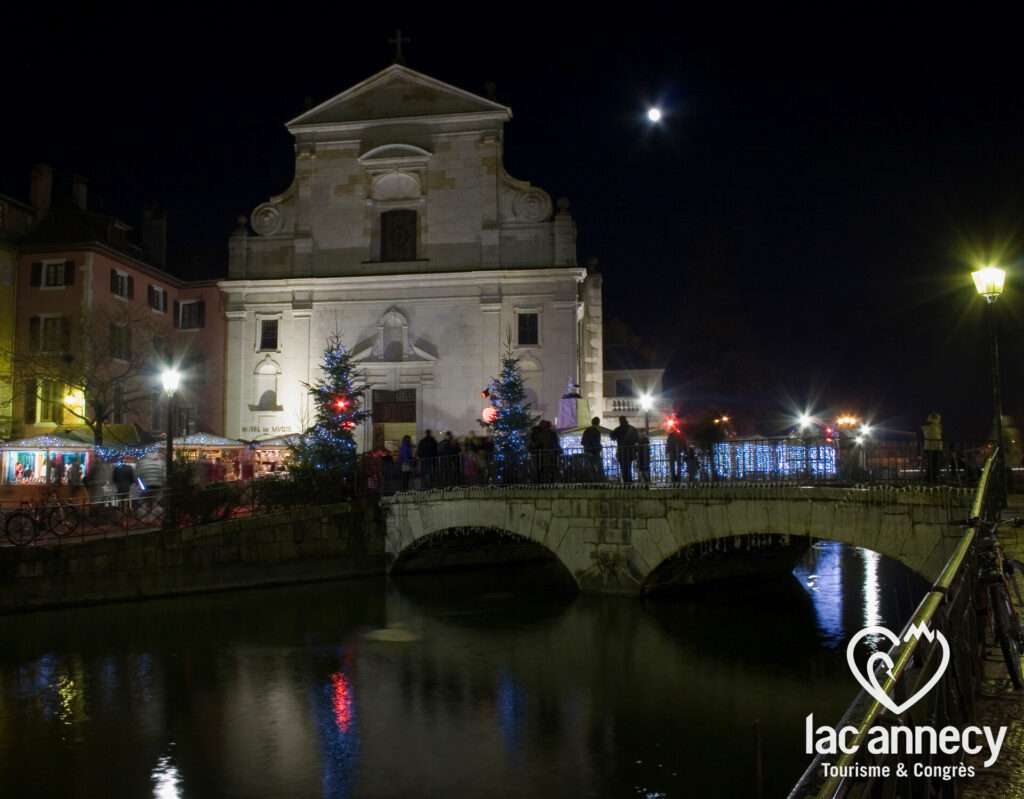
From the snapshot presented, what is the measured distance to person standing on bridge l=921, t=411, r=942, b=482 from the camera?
49.6 ft

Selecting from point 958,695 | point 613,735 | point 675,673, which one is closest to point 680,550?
point 675,673

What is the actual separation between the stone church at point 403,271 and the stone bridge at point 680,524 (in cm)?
1192

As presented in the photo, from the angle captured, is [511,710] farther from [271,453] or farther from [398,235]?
[398,235]

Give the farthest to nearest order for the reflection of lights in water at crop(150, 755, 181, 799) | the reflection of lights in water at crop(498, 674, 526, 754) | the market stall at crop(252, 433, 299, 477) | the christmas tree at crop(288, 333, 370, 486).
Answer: the market stall at crop(252, 433, 299, 477) → the christmas tree at crop(288, 333, 370, 486) → the reflection of lights in water at crop(498, 674, 526, 754) → the reflection of lights in water at crop(150, 755, 181, 799)

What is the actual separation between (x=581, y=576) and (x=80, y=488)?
15.6m

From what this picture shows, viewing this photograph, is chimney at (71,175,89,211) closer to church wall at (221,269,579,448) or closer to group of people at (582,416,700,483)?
church wall at (221,269,579,448)

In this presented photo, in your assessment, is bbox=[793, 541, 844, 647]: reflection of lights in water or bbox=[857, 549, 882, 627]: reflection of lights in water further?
bbox=[857, 549, 882, 627]: reflection of lights in water

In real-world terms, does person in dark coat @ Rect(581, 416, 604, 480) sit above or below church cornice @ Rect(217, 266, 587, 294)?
below

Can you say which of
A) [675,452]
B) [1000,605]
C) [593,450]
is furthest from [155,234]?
[1000,605]

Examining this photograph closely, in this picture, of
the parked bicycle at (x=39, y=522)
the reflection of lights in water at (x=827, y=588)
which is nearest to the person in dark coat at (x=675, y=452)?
the reflection of lights in water at (x=827, y=588)

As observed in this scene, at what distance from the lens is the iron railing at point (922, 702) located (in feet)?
11.9

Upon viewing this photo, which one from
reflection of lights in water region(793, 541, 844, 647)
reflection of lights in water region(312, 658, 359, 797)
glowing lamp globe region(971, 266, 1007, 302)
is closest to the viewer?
reflection of lights in water region(312, 658, 359, 797)

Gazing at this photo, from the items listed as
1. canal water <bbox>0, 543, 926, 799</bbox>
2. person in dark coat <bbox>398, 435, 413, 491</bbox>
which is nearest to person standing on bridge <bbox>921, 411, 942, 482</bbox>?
canal water <bbox>0, 543, 926, 799</bbox>

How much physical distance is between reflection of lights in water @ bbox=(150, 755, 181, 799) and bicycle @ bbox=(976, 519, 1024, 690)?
8539 millimetres
